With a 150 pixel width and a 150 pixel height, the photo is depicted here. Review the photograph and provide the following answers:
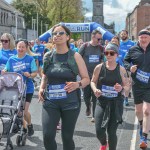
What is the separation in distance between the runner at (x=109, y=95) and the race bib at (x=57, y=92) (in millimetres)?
976

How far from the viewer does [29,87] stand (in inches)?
312

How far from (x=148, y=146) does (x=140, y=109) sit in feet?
2.17

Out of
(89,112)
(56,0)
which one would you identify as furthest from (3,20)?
(89,112)

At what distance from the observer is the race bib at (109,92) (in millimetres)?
6215

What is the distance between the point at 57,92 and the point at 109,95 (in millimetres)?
1266

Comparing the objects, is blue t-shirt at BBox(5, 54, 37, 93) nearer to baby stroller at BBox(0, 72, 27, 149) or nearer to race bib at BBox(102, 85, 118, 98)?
baby stroller at BBox(0, 72, 27, 149)

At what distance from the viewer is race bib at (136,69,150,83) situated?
7347 millimetres

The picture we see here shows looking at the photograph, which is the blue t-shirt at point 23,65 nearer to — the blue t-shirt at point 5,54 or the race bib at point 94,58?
the blue t-shirt at point 5,54

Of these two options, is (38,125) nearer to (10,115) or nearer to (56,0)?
(10,115)

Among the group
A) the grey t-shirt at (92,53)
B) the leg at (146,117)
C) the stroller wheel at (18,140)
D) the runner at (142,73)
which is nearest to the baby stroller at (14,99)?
the stroller wheel at (18,140)

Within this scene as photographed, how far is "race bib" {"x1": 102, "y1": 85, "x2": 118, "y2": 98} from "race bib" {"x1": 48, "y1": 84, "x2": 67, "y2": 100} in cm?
116

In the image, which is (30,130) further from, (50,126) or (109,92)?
(50,126)

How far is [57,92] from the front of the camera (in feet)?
17.1

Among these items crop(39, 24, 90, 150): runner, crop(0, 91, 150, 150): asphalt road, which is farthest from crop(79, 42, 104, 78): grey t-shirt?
crop(39, 24, 90, 150): runner
